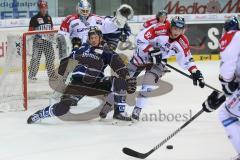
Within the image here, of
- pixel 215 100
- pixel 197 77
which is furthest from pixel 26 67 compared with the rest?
pixel 215 100

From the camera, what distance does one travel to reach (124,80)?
4.54m

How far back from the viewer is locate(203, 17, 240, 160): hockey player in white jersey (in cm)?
294

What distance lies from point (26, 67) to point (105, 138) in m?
1.38

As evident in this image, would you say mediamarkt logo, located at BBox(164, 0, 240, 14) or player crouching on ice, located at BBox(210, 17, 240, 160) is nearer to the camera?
player crouching on ice, located at BBox(210, 17, 240, 160)

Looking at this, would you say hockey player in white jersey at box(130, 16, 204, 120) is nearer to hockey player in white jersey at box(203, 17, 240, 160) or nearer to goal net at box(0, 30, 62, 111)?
goal net at box(0, 30, 62, 111)

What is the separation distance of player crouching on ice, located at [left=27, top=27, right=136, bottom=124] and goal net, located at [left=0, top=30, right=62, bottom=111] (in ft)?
2.20

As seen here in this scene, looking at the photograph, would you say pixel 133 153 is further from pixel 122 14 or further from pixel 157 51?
pixel 122 14

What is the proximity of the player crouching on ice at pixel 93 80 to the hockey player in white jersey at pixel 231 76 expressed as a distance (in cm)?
147

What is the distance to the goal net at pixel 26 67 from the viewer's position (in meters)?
5.10

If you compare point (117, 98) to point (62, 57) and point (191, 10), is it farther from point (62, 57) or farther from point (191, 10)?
point (191, 10)

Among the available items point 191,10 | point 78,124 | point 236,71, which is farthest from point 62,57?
point 191,10

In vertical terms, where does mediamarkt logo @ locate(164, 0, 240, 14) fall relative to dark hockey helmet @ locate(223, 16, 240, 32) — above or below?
below

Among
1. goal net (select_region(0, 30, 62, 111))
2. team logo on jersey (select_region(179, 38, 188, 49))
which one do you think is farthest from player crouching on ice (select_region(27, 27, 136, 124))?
goal net (select_region(0, 30, 62, 111))

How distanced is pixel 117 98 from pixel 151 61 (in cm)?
44
